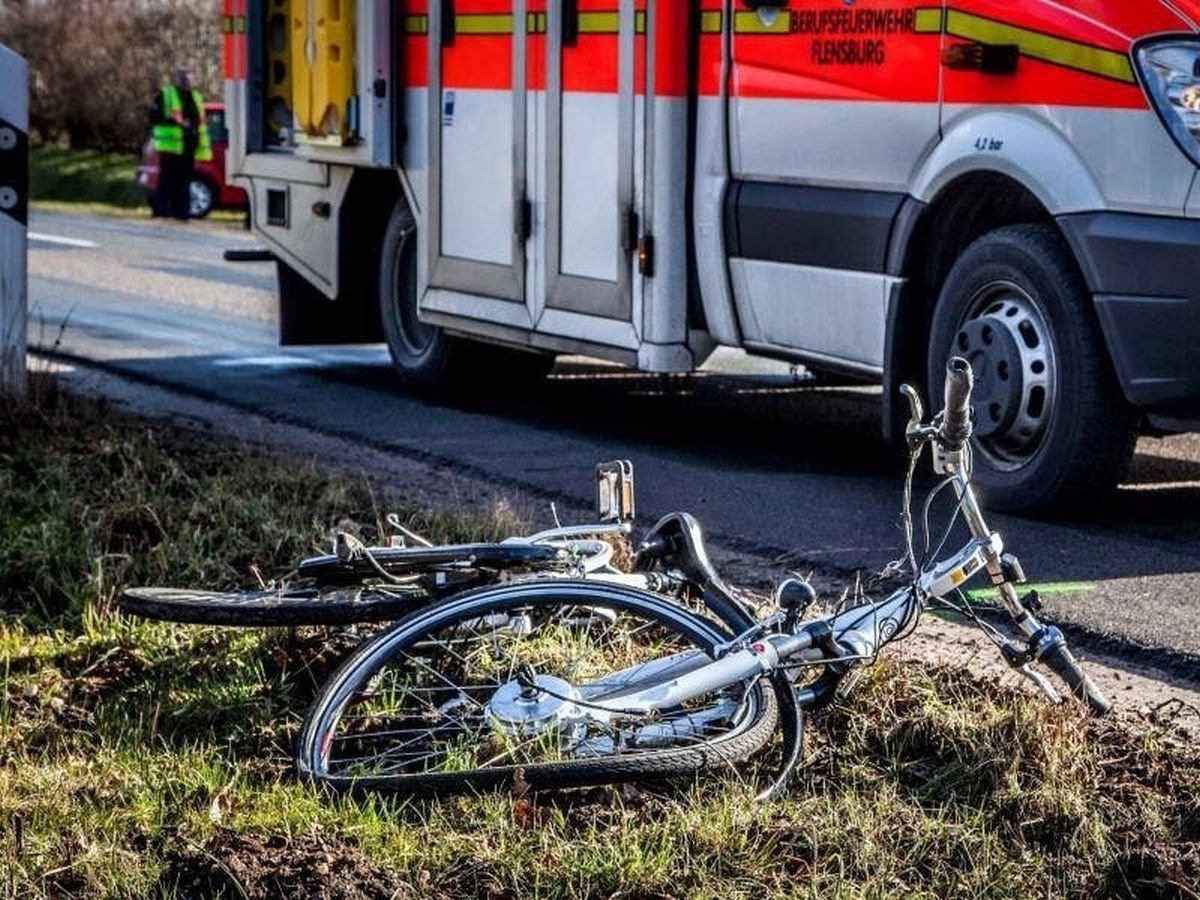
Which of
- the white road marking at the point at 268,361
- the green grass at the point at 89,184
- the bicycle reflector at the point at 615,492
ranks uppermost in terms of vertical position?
the bicycle reflector at the point at 615,492

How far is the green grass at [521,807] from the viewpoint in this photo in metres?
3.77

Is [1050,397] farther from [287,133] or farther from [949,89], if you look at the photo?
[287,133]

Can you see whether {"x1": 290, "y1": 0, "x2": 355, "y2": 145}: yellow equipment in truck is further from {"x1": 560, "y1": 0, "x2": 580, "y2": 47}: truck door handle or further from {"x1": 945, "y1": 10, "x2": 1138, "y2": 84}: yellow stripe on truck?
{"x1": 945, "y1": 10, "x2": 1138, "y2": 84}: yellow stripe on truck

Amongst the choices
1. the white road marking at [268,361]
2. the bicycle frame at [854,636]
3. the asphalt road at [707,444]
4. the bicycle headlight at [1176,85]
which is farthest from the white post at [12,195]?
the bicycle frame at [854,636]

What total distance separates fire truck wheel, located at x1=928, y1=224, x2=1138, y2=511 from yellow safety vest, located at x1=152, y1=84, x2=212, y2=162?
19.0 m

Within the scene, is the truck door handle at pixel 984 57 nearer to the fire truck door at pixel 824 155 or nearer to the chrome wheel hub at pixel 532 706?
the fire truck door at pixel 824 155

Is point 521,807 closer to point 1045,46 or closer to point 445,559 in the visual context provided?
point 445,559

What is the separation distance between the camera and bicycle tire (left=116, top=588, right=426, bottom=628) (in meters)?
4.79

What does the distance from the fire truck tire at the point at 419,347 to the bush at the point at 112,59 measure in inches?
843

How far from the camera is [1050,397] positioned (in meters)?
7.19

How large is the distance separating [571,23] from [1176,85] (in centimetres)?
291

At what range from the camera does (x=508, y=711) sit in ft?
14.3

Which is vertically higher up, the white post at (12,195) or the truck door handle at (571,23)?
the truck door handle at (571,23)

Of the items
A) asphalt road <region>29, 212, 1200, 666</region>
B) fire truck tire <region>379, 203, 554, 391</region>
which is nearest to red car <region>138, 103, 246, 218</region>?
asphalt road <region>29, 212, 1200, 666</region>
